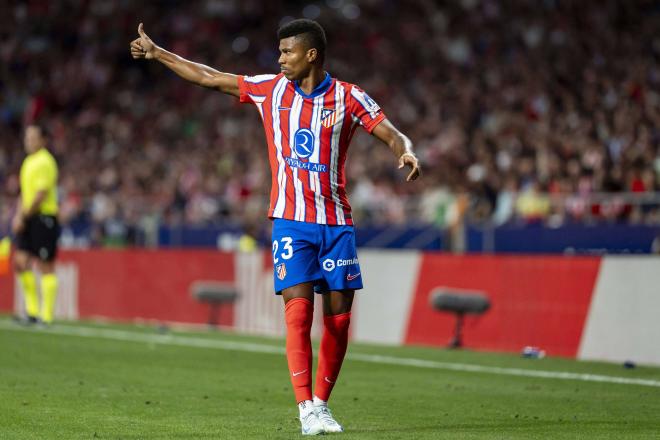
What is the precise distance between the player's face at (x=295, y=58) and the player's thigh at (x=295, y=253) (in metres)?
0.83

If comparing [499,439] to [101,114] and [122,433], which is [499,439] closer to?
[122,433]

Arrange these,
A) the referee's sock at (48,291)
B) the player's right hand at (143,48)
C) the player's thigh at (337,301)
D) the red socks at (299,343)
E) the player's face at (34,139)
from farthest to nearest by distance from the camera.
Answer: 1. the referee's sock at (48,291)
2. the player's face at (34,139)
3. the player's right hand at (143,48)
4. the player's thigh at (337,301)
5. the red socks at (299,343)

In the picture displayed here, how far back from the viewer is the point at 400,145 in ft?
23.6

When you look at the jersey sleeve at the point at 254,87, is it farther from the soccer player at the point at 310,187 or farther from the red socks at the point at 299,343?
the red socks at the point at 299,343

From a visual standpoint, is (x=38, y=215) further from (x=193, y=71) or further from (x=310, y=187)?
(x=310, y=187)

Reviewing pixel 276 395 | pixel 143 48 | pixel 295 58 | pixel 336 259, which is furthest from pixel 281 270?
pixel 276 395

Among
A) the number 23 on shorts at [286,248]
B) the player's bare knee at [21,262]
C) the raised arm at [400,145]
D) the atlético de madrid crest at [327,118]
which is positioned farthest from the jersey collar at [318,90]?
the player's bare knee at [21,262]

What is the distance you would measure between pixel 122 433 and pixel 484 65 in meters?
20.4

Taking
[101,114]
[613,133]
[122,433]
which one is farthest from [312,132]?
[101,114]

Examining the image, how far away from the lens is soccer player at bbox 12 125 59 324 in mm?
15547

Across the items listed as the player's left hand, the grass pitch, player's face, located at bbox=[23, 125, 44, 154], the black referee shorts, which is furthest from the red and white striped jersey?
the black referee shorts

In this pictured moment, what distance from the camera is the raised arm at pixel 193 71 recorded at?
25.0 feet

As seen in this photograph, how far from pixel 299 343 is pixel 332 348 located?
31 cm

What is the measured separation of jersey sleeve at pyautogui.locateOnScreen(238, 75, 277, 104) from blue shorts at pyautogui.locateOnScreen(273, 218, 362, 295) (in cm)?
76
